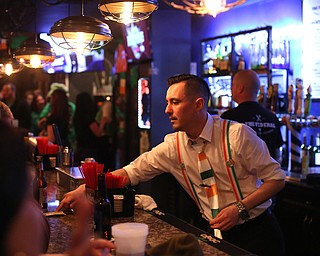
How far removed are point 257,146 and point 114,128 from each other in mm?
6559

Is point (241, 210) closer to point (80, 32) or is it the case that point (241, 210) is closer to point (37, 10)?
point (80, 32)

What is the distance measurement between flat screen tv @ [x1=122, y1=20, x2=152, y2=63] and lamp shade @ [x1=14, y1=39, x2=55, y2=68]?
3.64m

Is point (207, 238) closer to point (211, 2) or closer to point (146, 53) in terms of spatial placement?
point (211, 2)

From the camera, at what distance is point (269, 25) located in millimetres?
6293

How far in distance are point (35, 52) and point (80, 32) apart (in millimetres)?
1059

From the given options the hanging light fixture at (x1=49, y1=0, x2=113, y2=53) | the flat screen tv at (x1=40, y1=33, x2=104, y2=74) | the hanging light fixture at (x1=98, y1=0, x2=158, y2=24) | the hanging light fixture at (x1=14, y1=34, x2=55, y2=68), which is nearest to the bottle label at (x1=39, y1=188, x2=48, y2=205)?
the hanging light fixture at (x1=49, y1=0, x2=113, y2=53)

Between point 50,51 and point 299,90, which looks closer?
point 50,51

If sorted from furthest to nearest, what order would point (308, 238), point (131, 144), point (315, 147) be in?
point (131, 144)
point (315, 147)
point (308, 238)

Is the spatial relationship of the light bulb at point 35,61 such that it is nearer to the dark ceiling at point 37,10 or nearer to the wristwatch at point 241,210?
the dark ceiling at point 37,10

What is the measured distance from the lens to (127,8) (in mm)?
2838

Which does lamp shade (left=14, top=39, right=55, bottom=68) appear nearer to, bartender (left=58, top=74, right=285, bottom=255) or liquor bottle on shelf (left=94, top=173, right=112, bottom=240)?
bartender (left=58, top=74, right=285, bottom=255)

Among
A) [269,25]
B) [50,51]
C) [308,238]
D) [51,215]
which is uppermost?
[269,25]

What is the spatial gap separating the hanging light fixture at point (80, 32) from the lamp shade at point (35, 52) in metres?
0.66

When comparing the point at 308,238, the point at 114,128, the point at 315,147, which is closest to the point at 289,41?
the point at 315,147
